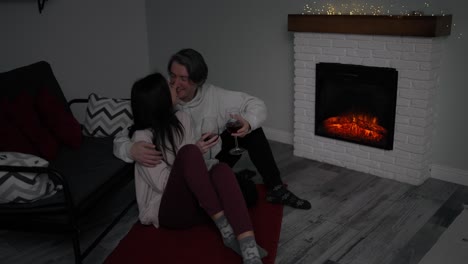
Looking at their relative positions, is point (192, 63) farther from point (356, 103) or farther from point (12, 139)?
point (356, 103)

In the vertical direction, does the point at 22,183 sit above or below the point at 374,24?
below

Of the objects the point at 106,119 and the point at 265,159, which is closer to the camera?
the point at 265,159

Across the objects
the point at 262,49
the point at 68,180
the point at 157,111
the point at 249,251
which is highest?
the point at 262,49

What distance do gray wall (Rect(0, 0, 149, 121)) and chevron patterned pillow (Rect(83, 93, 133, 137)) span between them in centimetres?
120

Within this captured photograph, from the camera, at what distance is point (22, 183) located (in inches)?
80.7

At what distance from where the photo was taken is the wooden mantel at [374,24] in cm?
278

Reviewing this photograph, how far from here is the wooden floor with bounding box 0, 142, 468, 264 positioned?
90.6 inches

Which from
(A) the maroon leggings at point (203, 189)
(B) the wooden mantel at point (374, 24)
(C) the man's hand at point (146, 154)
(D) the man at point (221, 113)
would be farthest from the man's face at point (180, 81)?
(B) the wooden mantel at point (374, 24)

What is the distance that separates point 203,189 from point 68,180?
2.37 ft

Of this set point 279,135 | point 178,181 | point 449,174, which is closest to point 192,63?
point 178,181

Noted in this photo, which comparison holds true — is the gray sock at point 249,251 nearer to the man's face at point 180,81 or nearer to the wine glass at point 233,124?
the wine glass at point 233,124

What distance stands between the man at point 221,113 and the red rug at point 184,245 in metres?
0.28

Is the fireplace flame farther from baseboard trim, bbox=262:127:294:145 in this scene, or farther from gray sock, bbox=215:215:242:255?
gray sock, bbox=215:215:242:255

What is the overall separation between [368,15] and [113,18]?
8.41ft
